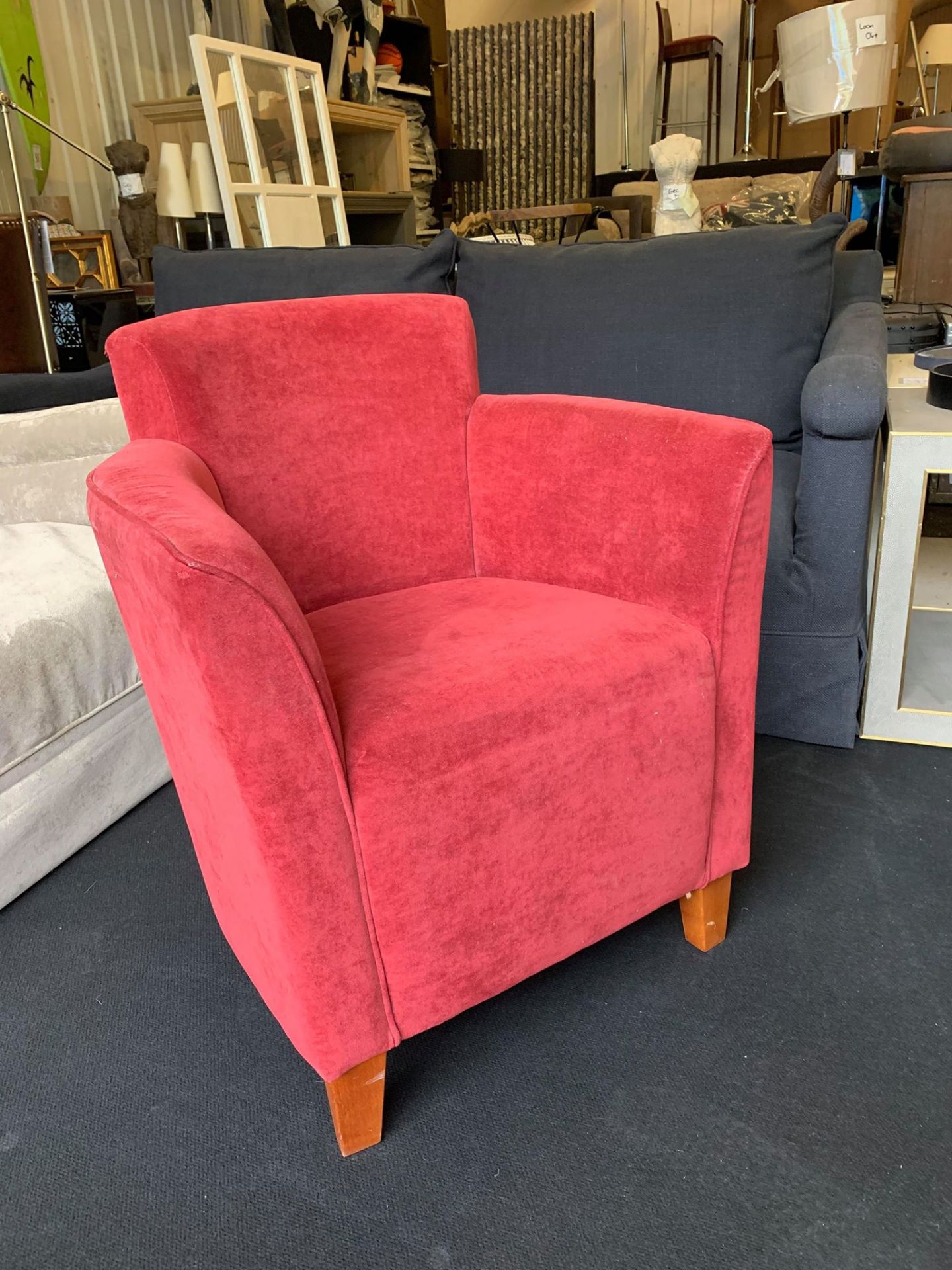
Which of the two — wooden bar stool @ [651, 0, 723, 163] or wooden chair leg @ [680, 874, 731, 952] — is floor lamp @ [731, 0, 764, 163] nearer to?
wooden bar stool @ [651, 0, 723, 163]

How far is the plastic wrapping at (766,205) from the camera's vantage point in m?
4.01

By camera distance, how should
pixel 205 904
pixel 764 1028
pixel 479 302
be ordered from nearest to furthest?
pixel 764 1028 → pixel 205 904 → pixel 479 302

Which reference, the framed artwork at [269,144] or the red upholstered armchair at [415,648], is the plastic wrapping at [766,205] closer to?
the framed artwork at [269,144]

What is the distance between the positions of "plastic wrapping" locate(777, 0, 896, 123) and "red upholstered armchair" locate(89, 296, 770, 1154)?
150cm

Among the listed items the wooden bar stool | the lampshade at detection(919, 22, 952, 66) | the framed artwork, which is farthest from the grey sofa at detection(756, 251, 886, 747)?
the wooden bar stool

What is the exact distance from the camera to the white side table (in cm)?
143

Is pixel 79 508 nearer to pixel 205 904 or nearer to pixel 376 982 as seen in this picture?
pixel 205 904

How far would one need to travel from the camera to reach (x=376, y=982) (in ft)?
2.95

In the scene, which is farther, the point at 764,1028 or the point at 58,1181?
the point at 764,1028

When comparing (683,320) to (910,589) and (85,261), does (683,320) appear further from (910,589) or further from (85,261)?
(85,261)

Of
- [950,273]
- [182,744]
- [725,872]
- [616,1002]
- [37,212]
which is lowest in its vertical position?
[616,1002]

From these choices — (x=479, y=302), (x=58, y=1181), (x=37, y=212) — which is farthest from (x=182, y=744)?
(x=37, y=212)

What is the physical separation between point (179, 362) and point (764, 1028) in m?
1.03

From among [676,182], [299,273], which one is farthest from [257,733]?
[676,182]
